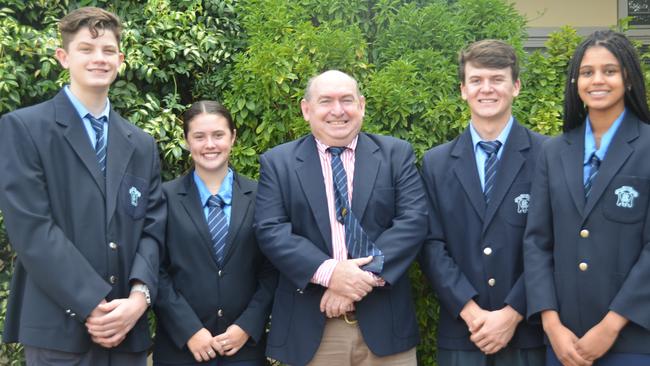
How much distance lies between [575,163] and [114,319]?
2.19m

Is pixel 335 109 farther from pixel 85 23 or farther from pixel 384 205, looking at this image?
pixel 85 23

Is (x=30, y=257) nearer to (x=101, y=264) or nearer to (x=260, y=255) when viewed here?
(x=101, y=264)

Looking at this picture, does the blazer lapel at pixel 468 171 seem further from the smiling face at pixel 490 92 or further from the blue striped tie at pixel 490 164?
the smiling face at pixel 490 92

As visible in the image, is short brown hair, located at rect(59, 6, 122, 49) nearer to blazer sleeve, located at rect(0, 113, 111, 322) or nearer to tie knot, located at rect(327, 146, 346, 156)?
blazer sleeve, located at rect(0, 113, 111, 322)

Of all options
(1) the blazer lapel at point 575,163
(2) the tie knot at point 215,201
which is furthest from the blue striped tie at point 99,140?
(1) the blazer lapel at point 575,163

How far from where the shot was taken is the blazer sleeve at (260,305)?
13.0 ft

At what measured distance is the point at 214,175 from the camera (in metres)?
4.18

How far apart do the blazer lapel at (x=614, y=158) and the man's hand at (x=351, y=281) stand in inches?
40.7

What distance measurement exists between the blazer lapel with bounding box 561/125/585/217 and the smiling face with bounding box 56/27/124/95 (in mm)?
2166

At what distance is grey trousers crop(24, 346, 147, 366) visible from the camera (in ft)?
11.3

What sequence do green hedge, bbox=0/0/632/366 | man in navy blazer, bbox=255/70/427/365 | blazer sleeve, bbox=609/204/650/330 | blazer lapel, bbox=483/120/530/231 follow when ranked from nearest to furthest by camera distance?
blazer sleeve, bbox=609/204/650/330 < man in navy blazer, bbox=255/70/427/365 < blazer lapel, bbox=483/120/530/231 < green hedge, bbox=0/0/632/366

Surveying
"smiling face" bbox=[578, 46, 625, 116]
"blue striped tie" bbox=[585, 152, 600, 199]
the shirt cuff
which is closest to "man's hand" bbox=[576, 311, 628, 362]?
"blue striped tie" bbox=[585, 152, 600, 199]

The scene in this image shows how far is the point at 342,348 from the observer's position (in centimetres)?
382

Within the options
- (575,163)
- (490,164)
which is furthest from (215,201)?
(575,163)
